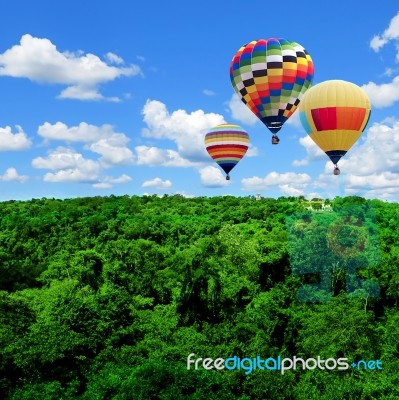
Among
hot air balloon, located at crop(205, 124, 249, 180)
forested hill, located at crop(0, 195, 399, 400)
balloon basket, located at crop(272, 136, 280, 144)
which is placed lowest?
forested hill, located at crop(0, 195, 399, 400)

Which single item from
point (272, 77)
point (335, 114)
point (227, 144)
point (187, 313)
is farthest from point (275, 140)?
point (187, 313)

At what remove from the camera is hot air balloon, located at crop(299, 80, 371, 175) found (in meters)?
42.7

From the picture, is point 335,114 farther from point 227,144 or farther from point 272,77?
point 227,144

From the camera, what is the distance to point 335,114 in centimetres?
4281

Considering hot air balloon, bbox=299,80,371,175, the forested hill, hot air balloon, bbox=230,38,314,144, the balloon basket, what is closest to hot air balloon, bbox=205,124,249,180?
the forested hill

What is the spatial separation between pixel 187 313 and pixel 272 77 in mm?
22976

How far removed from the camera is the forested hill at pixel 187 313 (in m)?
30.1

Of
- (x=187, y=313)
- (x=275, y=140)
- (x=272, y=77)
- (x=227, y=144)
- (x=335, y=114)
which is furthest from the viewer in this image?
(x=227, y=144)

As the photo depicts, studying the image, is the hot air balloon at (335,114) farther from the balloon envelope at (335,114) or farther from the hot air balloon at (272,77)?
the hot air balloon at (272,77)

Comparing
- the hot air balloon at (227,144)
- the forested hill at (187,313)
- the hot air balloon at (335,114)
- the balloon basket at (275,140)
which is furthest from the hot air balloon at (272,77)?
the hot air balloon at (227,144)

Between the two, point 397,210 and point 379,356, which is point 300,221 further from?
point 379,356

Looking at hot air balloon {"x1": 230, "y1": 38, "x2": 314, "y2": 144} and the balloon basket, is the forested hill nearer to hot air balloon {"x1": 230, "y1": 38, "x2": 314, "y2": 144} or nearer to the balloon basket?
the balloon basket

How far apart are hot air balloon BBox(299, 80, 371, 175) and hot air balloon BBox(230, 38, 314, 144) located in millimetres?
5357

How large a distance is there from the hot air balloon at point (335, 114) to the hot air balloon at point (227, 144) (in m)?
20.4
